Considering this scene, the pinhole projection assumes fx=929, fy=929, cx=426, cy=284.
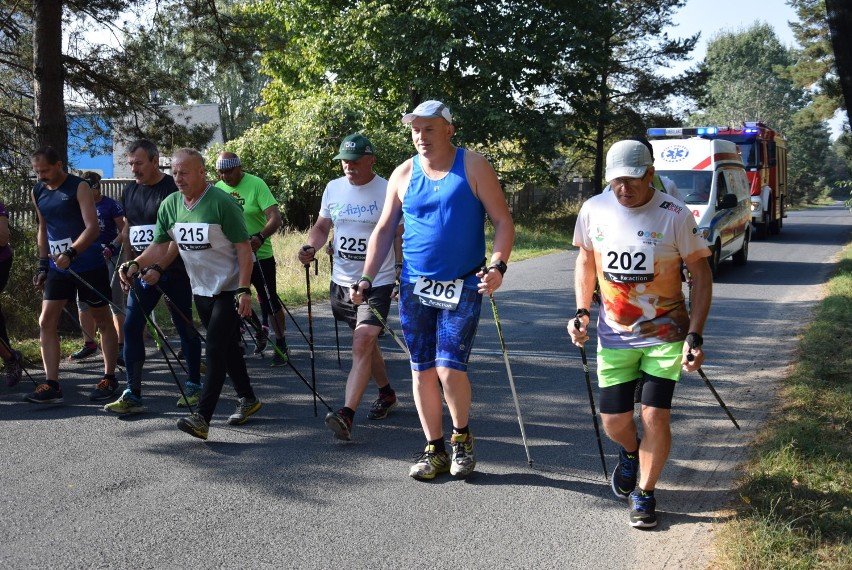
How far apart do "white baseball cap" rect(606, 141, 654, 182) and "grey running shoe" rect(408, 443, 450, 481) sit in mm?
1998

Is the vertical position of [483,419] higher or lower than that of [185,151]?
lower

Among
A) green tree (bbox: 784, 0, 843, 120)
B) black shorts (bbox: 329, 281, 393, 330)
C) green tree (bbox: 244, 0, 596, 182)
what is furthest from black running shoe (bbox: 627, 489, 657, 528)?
green tree (bbox: 784, 0, 843, 120)

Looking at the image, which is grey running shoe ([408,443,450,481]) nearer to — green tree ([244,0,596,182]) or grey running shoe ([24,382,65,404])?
grey running shoe ([24,382,65,404])

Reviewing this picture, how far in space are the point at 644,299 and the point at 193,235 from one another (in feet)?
10.5

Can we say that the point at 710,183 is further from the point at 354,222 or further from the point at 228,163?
the point at 354,222

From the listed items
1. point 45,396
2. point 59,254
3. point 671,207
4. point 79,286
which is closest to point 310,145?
point 79,286

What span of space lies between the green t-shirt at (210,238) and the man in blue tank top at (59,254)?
1417mm

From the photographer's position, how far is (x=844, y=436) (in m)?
5.85

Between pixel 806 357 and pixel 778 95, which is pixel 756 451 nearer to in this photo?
pixel 806 357

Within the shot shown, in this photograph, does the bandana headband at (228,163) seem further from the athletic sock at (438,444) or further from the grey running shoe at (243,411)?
the athletic sock at (438,444)

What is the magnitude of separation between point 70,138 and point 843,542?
42.8 feet

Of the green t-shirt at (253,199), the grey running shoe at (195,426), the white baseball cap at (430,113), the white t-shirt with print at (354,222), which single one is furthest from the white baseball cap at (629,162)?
the green t-shirt at (253,199)

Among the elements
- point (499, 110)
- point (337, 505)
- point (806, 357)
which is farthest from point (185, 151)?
point (499, 110)

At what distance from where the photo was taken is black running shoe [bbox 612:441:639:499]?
4.93m
